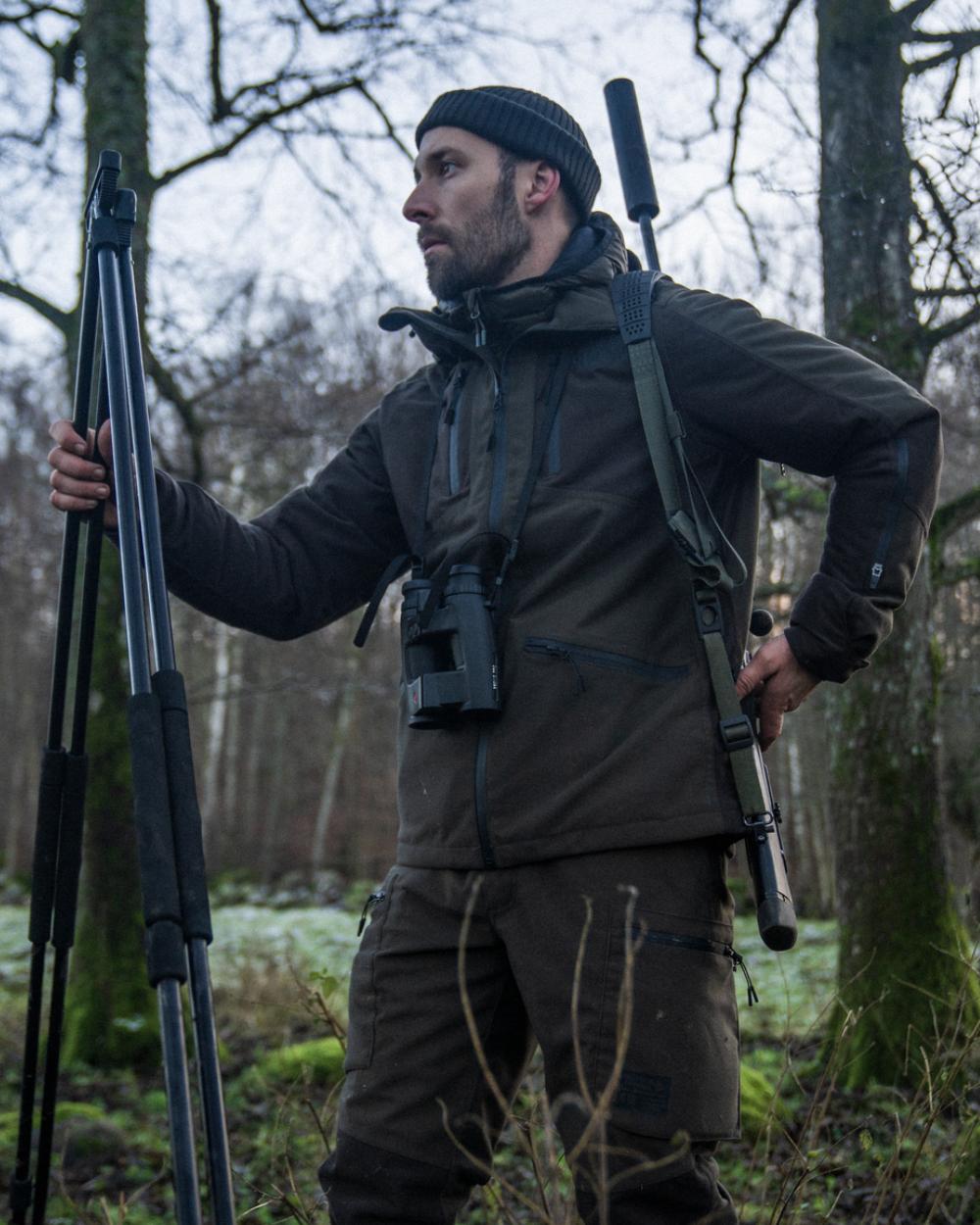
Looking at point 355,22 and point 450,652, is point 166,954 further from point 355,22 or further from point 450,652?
point 355,22

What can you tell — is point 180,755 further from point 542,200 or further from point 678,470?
point 542,200

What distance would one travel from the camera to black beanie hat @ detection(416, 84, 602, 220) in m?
2.63

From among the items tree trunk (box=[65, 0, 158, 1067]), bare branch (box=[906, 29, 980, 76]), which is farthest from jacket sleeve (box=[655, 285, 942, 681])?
tree trunk (box=[65, 0, 158, 1067])

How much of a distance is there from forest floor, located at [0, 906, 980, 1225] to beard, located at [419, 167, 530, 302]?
1529 millimetres

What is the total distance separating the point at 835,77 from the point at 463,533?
3.98 metres

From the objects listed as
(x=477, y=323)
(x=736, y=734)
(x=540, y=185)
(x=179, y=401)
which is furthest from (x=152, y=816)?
(x=179, y=401)

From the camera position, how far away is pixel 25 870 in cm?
2406

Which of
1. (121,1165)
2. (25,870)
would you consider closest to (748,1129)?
(121,1165)

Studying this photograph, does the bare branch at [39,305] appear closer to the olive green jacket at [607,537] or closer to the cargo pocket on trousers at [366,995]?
the olive green jacket at [607,537]

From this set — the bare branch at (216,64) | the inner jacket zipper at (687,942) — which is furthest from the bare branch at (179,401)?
the inner jacket zipper at (687,942)

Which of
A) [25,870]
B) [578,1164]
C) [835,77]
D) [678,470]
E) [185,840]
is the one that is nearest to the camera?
[185,840]

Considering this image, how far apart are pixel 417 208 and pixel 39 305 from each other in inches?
196

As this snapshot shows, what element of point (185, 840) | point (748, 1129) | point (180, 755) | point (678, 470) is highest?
point (678, 470)

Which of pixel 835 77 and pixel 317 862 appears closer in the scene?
pixel 835 77
